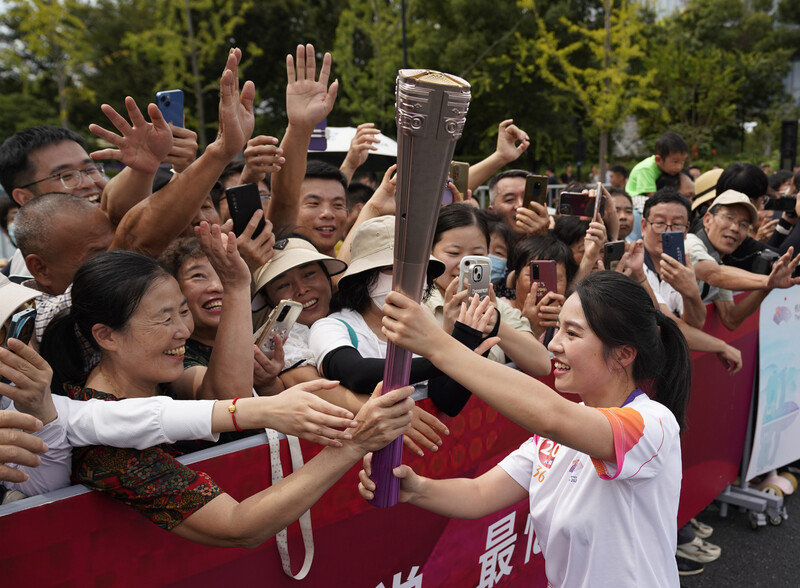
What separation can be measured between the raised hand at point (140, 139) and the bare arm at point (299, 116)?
73 centimetres

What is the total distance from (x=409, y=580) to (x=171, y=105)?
195cm

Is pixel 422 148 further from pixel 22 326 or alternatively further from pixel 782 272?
pixel 782 272

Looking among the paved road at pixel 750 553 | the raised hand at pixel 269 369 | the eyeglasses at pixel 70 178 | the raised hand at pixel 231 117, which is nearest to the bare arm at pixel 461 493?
the raised hand at pixel 269 369

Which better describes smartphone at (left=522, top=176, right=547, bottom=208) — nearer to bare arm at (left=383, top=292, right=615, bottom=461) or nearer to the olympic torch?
bare arm at (left=383, top=292, right=615, bottom=461)

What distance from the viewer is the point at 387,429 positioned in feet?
5.24

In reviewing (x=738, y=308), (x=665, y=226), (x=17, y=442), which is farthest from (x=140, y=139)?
(x=738, y=308)

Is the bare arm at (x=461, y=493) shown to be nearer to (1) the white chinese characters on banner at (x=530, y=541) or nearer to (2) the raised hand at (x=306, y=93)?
(1) the white chinese characters on banner at (x=530, y=541)

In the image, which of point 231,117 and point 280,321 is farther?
point 231,117

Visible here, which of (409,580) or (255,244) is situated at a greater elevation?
(255,244)

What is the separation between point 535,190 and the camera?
3.81 m

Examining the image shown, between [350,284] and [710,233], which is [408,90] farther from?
[710,233]

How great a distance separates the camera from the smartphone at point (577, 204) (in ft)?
12.1

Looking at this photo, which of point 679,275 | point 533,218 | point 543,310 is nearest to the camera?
point 543,310

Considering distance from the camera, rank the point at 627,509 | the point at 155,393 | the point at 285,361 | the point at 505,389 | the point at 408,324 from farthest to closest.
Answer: the point at 285,361
the point at 155,393
the point at 627,509
the point at 505,389
the point at 408,324
